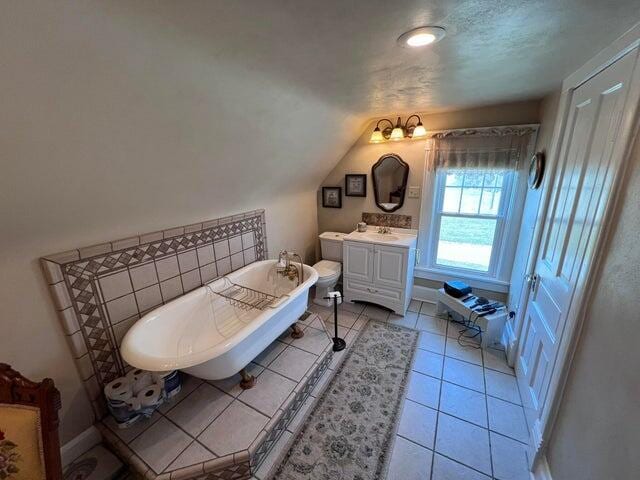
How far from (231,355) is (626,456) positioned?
1675 mm

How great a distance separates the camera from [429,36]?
3.49 feet

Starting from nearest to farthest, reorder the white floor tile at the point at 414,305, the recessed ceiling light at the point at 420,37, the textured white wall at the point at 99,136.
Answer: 1. the textured white wall at the point at 99,136
2. the recessed ceiling light at the point at 420,37
3. the white floor tile at the point at 414,305

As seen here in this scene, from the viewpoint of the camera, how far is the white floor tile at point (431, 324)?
262 centimetres

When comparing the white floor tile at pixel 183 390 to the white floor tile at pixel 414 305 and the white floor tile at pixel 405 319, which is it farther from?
the white floor tile at pixel 414 305

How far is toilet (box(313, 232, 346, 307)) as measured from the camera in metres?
2.97

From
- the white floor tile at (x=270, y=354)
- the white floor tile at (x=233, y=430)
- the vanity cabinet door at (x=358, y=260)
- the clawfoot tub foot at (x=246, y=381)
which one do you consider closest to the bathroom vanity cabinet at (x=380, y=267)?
the vanity cabinet door at (x=358, y=260)

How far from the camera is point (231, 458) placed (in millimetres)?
1333

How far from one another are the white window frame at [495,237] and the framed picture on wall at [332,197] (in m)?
1.04

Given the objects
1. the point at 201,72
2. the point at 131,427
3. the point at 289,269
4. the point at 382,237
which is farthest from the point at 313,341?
the point at 201,72

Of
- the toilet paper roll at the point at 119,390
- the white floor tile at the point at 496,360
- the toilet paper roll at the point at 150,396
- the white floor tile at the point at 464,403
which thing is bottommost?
the white floor tile at the point at 464,403

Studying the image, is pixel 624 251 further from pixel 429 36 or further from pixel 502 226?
pixel 502 226

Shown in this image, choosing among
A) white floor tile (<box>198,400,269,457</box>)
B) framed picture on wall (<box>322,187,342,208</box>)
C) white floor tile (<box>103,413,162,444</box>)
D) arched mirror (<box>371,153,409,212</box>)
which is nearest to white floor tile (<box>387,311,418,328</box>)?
arched mirror (<box>371,153,409,212</box>)

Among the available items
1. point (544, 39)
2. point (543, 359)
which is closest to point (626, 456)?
point (543, 359)

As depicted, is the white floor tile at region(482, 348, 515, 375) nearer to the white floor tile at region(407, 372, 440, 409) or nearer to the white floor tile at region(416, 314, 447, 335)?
the white floor tile at region(416, 314, 447, 335)
